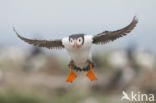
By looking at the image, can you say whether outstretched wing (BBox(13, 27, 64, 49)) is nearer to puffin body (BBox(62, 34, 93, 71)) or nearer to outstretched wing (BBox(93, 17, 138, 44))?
puffin body (BBox(62, 34, 93, 71))

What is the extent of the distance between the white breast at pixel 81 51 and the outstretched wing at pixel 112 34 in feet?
0.22

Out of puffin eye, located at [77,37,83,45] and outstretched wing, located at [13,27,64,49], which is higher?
puffin eye, located at [77,37,83,45]

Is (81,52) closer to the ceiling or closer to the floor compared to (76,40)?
closer to the floor

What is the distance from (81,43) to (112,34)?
9.2 inches

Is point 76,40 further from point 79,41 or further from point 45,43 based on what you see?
point 45,43

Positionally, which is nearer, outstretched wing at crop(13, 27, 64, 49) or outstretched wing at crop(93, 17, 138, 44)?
outstretched wing at crop(93, 17, 138, 44)

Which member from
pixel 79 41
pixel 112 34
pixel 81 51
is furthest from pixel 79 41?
pixel 112 34

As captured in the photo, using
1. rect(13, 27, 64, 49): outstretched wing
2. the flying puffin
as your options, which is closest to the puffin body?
the flying puffin

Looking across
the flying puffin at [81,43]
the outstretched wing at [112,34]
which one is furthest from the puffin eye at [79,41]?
the outstretched wing at [112,34]

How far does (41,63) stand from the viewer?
3.31 metres

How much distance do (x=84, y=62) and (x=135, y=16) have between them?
46cm

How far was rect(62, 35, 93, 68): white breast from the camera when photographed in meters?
1.81

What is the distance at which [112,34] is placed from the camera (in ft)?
6.11

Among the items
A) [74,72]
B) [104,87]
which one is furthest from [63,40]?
[104,87]
